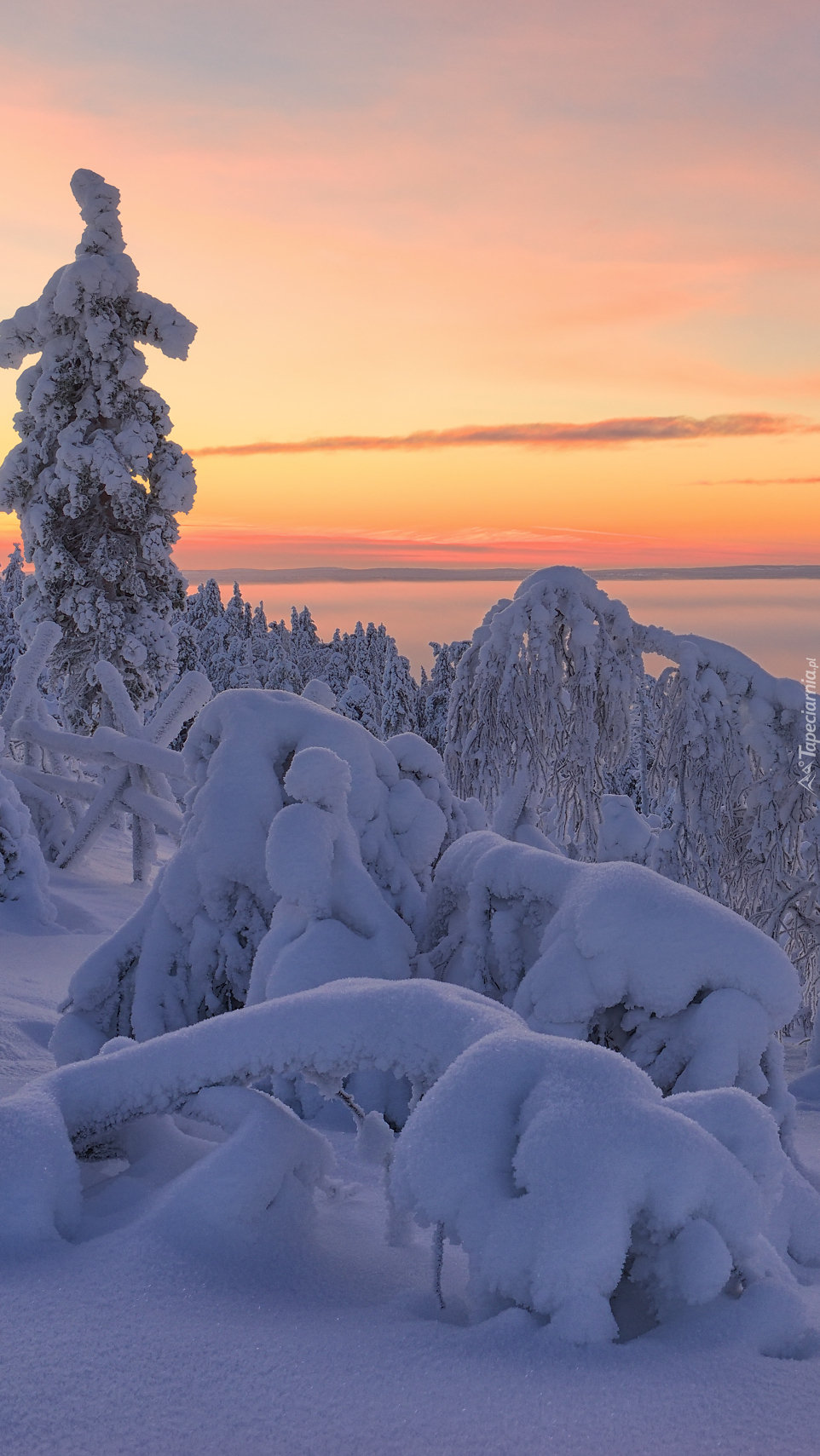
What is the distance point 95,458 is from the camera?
59.1 ft

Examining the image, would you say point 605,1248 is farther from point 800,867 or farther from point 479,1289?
point 800,867

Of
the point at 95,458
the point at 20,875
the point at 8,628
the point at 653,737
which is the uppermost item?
the point at 95,458

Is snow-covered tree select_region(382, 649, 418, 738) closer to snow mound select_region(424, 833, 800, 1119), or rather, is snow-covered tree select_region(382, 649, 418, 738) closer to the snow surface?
snow mound select_region(424, 833, 800, 1119)

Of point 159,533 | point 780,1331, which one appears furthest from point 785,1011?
point 159,533

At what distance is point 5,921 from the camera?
401 inches

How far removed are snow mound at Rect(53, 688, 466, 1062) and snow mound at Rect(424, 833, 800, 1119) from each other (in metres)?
1.49

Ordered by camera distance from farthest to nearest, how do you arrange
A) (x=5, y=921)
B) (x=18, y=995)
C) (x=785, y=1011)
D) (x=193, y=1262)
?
(x=5, y=921) → (x=18, y=995) → (x=785, y=1011) → (x=193, y=1262)

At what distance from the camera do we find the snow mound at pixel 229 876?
6059 millimetres

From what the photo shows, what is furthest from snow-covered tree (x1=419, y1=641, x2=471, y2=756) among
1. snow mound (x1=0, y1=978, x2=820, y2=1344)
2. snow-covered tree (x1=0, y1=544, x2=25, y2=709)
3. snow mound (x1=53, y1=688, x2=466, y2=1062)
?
snow mound (x1=0, y1=978, x2=820, y2=1344)

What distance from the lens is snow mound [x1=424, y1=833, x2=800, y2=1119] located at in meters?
4.30

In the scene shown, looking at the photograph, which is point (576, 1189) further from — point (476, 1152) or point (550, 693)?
point (550, 693)

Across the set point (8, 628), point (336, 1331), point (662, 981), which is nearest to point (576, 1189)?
point (336, 1331)

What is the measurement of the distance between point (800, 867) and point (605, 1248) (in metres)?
6.60

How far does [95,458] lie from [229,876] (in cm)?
1393
